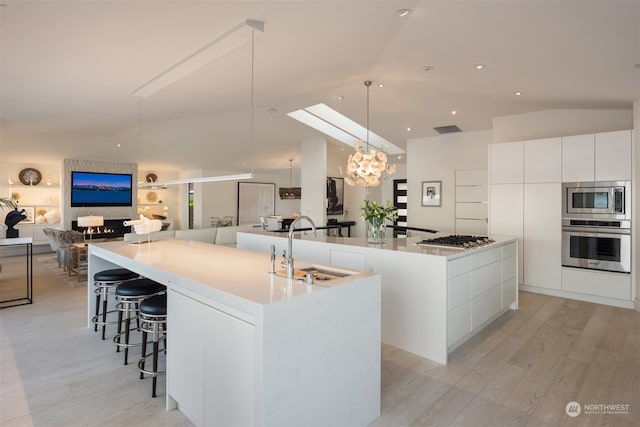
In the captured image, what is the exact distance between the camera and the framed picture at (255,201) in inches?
462

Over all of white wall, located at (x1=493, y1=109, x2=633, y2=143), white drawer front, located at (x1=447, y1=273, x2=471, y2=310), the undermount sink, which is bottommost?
white drawer front, located at (x1=447, y1=273, x2=471, y2=310)

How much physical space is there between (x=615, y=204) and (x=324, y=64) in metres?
3.94

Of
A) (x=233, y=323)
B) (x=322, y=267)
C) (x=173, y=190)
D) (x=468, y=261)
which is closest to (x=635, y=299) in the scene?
(x=468, y=261)

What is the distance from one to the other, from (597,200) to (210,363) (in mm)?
4961

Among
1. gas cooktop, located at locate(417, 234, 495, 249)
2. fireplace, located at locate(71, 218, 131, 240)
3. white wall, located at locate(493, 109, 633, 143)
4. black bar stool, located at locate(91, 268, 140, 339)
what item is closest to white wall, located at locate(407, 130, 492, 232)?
white wall, located at locate(493, 109, 633, 143)

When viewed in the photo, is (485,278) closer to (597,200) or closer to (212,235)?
(597,200)

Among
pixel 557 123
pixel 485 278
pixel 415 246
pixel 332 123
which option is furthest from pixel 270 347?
pixel 332 123

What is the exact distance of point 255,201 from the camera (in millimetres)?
12086

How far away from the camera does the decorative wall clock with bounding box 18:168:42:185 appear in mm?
8516

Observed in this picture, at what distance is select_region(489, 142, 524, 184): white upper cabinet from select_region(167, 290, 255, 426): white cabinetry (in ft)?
15.9

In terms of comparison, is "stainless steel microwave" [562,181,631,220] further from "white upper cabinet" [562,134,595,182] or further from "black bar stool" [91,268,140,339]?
"black bar stool" [91,268,140,339]

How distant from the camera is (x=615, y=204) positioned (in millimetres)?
4344

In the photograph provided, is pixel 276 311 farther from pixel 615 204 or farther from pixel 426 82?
pixel 615 204

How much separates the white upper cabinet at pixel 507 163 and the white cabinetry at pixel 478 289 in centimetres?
144
